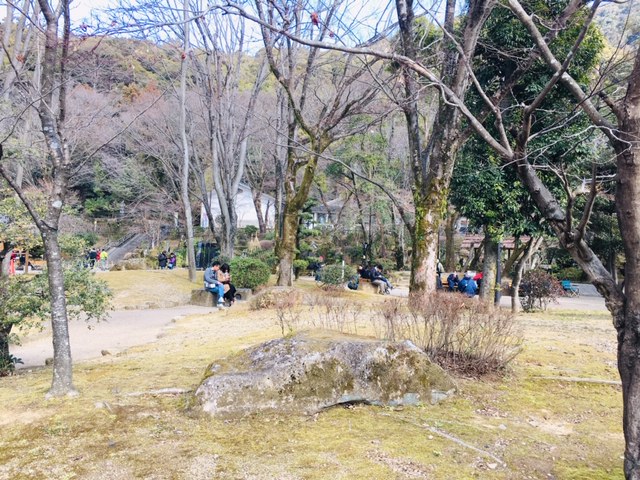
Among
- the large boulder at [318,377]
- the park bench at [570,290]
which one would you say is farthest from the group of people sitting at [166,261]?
the large boulder at [318,377]

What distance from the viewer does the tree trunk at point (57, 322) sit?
4273 mm

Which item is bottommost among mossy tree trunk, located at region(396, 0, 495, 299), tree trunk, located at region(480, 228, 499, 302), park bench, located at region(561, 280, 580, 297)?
park bench, located at region(561, 280, 580, 297)

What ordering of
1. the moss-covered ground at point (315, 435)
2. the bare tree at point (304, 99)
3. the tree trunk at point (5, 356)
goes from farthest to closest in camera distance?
the bare tree at point (304, 99) → the tree trunk at point (5, 356) → the moss-covered ground at point (315, 435)

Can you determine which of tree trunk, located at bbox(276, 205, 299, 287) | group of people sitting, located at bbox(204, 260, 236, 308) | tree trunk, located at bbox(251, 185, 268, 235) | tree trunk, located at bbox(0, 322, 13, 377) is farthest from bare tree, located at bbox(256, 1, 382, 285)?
tree trunk, located at bbox(251, 185, 268, 235)

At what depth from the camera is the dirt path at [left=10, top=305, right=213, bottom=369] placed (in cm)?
820

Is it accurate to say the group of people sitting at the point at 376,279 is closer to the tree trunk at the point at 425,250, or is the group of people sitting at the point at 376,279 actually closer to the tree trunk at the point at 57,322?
the tree trunk at the point at 425,250

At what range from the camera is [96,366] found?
5914mm

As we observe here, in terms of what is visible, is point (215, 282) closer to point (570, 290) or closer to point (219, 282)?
point (219, 282)

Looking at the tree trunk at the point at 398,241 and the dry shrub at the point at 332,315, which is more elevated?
the tree trunk at the point at 398,241

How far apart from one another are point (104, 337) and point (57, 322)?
584cm

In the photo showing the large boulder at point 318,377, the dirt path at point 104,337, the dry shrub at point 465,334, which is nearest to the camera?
the large boulder at point 318,377

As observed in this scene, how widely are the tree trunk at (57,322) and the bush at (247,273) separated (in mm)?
11079

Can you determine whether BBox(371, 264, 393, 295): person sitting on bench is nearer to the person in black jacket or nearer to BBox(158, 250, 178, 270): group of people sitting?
Result: BBox(158, 250, 178, 270): group of people sitting

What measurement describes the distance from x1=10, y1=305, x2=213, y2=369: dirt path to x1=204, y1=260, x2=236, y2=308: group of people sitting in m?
0.65
